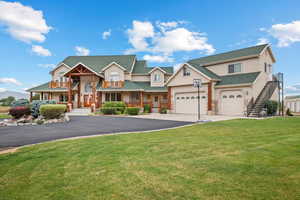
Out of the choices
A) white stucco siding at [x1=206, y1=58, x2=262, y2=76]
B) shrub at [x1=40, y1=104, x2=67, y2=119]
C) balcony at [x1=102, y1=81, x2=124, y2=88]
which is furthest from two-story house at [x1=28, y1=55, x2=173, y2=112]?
shrub at [x1=40, y1=104, x2=67, y2=119]

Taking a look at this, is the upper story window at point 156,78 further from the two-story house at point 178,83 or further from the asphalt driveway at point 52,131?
the asphalt driveway at point 52,131

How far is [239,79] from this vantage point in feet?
61.8

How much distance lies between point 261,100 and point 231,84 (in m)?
3.50

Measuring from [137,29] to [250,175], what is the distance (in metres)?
30.1

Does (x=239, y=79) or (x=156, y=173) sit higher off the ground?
(x=239, y=79)

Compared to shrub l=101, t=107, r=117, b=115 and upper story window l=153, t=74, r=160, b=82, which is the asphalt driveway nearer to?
shrub l=101, t=107, r=117, b=115

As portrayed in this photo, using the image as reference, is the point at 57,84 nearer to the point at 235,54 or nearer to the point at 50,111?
the point at 50,111

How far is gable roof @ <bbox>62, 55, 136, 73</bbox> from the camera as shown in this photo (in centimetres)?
2884

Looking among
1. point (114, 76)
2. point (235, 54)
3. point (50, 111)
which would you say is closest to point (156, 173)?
point (50, 111)

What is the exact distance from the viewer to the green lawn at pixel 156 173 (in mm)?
2725

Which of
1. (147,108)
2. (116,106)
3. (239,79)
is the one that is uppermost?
(239,79)

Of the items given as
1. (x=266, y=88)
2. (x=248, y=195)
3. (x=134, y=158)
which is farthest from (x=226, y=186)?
(x=266, y=88)

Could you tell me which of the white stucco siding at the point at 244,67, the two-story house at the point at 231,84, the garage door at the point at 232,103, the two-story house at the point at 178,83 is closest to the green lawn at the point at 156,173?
the garage door at the point at 232,103

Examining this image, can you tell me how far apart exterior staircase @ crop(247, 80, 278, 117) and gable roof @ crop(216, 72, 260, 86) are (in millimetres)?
1960
